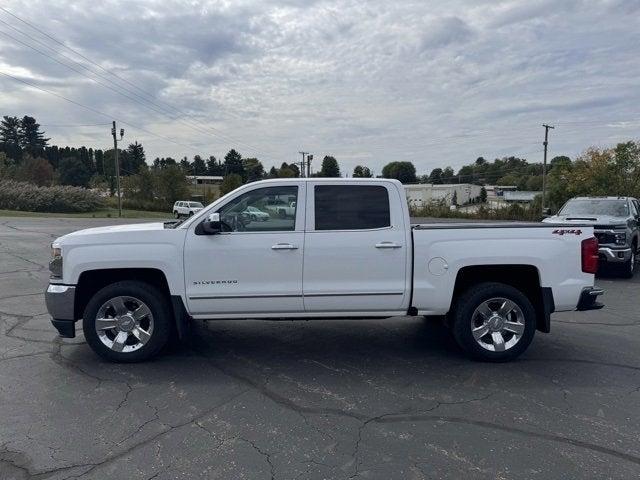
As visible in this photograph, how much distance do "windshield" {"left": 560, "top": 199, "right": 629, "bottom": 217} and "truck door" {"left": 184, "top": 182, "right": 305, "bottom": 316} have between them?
9552mm

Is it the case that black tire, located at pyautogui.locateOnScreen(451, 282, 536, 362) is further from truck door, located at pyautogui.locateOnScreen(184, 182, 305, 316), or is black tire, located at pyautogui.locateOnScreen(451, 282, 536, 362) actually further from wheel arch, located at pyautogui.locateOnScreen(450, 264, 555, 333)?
truck door, located at pyautogui.locateOnScreen(184, 182, 305, 316)

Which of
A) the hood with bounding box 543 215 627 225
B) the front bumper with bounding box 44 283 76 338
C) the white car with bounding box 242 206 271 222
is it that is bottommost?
the front bumper with bounding box 44 283 76 338

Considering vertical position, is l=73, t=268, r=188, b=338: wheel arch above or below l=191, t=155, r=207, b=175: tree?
below

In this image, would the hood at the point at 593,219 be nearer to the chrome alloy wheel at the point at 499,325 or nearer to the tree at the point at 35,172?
the chrome alloy wheel at the point at 499,325

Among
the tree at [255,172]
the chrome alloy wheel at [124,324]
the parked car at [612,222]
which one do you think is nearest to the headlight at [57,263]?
the chrome alloy wheel at [124,324]

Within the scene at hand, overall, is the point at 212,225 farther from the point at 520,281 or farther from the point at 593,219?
the point at 593,219

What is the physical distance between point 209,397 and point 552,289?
363 centimetres

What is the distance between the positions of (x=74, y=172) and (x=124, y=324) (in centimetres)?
12036

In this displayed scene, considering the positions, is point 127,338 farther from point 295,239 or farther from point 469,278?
point 469,278

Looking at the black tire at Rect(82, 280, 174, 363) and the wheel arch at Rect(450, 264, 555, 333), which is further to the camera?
the wheel arch at Rect(450, 264, 555, 333)

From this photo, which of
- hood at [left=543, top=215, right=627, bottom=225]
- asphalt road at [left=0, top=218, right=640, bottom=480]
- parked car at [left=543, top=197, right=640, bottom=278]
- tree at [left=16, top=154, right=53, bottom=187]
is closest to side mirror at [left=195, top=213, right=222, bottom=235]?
asphalt road at [left=0, top=218, right=640, bottom=480]

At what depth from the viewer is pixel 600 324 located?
22.0 ft

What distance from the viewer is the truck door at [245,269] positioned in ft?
15.7

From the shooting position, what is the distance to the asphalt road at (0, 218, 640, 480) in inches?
124
